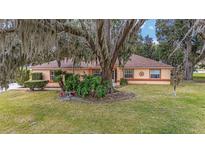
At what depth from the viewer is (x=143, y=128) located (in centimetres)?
589

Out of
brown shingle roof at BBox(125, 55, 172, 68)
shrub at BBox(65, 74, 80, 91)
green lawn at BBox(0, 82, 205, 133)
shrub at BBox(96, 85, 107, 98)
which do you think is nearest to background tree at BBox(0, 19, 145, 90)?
shrub at BBox(96, 85, 107, 98)

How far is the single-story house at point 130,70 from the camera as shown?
16.0m

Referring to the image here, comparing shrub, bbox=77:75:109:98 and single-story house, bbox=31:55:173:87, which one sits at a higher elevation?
single-story house, bbox=31:55:173:87

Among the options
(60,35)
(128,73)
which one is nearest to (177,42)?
(128,73)

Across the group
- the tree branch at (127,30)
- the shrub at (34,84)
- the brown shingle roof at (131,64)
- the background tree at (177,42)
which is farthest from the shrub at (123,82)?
the tree branch at (127,30)

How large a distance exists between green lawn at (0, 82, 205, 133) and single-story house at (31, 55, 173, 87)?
6.30m

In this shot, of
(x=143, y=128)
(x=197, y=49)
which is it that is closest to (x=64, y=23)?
(x=143, y=128)

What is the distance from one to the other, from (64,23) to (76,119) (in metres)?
3.23

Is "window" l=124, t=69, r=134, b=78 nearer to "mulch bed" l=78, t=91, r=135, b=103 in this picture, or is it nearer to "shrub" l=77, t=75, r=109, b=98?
"mulch bed" l=78, t=91, r=135, b=103

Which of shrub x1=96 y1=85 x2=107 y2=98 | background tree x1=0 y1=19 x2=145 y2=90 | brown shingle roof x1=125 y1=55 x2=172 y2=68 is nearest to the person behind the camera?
background tree x1=0 y1=19 x2=145 y2=90

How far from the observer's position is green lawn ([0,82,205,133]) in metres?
5.92

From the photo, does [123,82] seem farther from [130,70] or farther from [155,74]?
[155,74]
